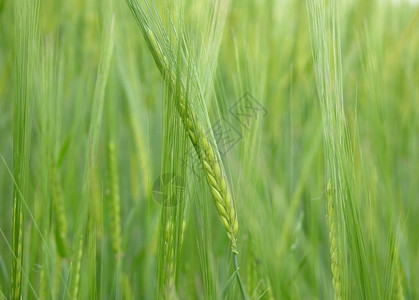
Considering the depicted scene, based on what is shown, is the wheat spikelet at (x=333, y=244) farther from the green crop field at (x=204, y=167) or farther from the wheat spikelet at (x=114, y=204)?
the wheat spikelet at (x=114, y=204)

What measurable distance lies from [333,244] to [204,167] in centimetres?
17

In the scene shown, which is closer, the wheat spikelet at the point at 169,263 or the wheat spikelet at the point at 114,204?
the wheat spikelet at the point at 169,263

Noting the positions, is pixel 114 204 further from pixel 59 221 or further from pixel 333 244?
pixel 333 244

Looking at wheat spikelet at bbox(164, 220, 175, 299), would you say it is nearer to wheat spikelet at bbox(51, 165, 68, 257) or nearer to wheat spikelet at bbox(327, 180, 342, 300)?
wheat spikelet at bbox(327, 180, 342, 300)

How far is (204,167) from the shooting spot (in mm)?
502

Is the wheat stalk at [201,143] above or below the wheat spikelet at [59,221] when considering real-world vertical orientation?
above

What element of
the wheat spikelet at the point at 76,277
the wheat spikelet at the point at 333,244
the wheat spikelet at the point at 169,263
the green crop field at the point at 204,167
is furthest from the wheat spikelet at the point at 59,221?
the wheat spikelet at the point at 333,244

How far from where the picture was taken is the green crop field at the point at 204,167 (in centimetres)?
52

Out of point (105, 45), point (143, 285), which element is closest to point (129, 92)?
point (105, 45)

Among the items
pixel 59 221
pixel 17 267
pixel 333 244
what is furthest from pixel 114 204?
pixel 333 244

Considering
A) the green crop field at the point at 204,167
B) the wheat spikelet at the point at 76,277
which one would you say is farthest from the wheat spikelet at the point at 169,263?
the wheat spikelet at the point at 76,277

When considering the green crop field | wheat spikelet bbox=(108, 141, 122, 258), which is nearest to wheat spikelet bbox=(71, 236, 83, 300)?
the green crop field

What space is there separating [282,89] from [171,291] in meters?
0.72

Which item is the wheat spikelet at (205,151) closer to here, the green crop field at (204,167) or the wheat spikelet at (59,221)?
the green crop field at (204,167)
